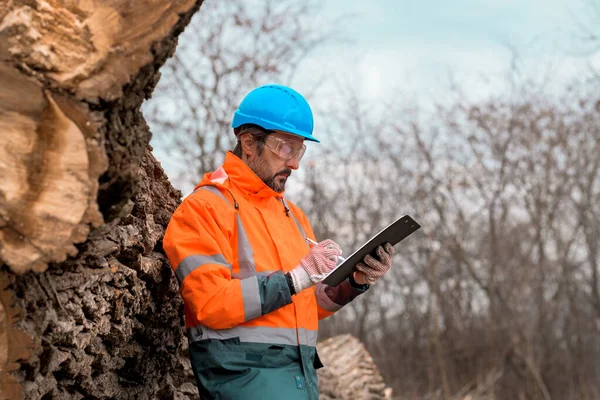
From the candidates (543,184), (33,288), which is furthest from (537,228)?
(33,288)

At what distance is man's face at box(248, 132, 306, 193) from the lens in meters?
3.55

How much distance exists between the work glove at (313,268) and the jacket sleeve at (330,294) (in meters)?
0.58

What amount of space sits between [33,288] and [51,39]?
2.60 ft

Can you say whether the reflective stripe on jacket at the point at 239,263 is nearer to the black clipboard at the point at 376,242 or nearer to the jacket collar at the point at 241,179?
the jacket collar at the point at 241,179

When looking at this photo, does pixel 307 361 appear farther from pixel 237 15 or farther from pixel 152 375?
pixel 237 15

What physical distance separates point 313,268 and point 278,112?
0.76 m

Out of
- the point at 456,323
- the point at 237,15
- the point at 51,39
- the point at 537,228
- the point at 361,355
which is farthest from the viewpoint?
the point at 456,323

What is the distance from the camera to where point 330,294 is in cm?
395

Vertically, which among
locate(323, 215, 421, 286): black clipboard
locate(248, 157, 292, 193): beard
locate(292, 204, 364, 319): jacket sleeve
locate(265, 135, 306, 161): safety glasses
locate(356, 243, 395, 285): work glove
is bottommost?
locate(292, 204, 364, 319): jacket sleeve

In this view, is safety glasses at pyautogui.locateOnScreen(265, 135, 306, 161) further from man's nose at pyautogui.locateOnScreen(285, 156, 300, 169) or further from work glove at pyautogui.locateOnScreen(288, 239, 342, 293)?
work glove at pyautogui.locateOnScreen(288, 239, 342, 293)

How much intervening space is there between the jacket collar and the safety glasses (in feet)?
0.49

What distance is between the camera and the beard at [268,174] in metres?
3.57

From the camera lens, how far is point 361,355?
6.07 metres

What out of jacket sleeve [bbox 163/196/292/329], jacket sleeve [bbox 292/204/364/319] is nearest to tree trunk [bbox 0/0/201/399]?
jacket sleeve [bbox 163/196/292/329]
